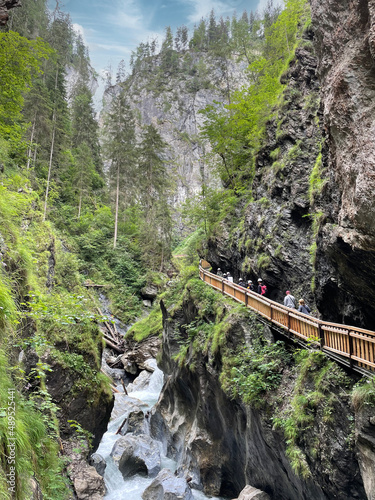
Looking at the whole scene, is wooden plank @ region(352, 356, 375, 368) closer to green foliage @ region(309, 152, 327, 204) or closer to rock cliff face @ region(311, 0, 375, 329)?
rock cliff face @ region(311, 0, 375, 329)

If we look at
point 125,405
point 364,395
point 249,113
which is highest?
point 249,113

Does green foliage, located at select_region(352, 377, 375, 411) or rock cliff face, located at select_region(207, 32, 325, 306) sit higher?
rock cliff face, located at select_region(207, 32, 325, 306)

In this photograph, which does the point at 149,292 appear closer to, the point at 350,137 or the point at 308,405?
the point at 308,405

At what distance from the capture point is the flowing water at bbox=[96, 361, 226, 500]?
12695 mm

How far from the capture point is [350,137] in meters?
6.62

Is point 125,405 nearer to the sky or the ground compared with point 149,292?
nearer to the ground

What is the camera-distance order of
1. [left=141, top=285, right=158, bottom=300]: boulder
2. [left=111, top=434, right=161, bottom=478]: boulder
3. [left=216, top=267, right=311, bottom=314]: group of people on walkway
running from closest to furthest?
[left=216, top=267, right=311, bottom=314]: group of people on walkway
[left=111, top=434, right=161, bottom=478]: boulder
[left=141, top=285, right=158, bottom=300]: boulder

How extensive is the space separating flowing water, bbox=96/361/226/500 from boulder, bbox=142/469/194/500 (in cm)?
63

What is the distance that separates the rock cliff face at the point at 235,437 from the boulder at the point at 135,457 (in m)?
1.23

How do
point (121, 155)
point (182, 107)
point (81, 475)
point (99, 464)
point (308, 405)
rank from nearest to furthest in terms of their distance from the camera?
point (308, 405) < point (81, 475) < point (99, 464) < point (121, 155) < point (182, 107)

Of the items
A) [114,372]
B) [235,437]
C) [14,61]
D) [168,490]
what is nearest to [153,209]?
[114,372]

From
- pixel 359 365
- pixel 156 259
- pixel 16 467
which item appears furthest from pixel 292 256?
pixel 156 259

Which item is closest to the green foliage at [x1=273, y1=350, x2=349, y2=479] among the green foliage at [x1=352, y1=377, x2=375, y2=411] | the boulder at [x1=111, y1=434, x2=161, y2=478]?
the green foliage at [x1=352, y1=377, x2=375, y2=411]

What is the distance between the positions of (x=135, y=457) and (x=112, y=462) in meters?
1.06
